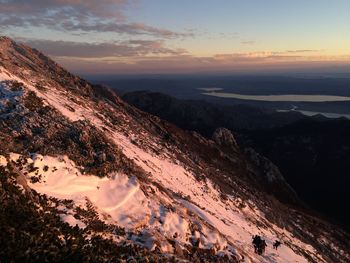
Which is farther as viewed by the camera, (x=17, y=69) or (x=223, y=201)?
(x=17, y=69)

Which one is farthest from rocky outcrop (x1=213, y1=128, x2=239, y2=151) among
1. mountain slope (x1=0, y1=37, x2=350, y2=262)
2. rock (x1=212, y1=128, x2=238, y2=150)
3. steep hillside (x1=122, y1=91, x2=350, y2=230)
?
mountain slope (x1=0, y1=37, x2=350, y2=262)

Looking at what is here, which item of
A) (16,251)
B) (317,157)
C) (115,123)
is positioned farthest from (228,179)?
(317,157)

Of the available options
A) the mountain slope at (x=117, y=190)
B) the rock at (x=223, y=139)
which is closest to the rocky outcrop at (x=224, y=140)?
the rock at (x=223, y=139)

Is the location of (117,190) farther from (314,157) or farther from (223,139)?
(314,157)

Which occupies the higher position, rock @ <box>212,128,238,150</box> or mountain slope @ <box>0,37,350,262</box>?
mountain slope @ <box>0,37,350,262</box>

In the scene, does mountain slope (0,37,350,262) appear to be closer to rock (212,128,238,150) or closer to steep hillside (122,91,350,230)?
rock (212,128,238,150)

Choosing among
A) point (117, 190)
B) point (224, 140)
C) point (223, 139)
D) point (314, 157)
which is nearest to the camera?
point (117, 190)

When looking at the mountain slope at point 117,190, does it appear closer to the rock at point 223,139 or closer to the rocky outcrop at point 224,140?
the rocky outcrop at point 224,140

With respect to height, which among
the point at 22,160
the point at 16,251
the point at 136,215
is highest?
the point at 22,160

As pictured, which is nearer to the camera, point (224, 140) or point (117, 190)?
point (117, 190)

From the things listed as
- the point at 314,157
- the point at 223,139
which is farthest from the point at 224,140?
the point at 314,157

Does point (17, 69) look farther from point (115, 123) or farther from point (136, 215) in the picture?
point (136, 215)
